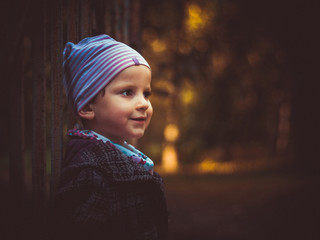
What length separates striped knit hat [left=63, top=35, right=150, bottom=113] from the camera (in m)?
1.65

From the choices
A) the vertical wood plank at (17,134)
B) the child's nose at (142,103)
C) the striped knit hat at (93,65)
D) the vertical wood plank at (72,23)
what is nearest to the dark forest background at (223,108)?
the vertical wood plank at (17,134)

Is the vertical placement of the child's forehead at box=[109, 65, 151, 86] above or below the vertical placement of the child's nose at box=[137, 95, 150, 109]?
above

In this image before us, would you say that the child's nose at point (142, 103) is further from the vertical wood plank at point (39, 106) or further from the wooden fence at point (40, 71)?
the vertical wood plank at point (39, 106)

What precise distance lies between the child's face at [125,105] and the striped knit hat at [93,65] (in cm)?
4

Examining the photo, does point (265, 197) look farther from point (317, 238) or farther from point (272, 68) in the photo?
point (272, 68)

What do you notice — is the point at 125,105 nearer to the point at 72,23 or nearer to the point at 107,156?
the point at 107,156

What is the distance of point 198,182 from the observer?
862cm

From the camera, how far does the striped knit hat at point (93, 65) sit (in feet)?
5.42

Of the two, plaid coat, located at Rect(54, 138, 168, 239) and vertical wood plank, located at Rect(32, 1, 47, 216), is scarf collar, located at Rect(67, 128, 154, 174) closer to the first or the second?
plaid coat, located at Rect(54, 138, 168, 239)

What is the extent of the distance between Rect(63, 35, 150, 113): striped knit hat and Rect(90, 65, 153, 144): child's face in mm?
44

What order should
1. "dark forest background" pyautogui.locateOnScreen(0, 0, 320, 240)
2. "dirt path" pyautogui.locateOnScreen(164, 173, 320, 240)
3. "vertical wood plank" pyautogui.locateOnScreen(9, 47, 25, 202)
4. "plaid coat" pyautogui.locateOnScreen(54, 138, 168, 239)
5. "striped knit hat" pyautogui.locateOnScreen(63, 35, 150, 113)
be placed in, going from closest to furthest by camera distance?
1. "plaid coat" pyautogui.locateOnScreen(54, 138, 168, 239)
2. "striped knit hat" pyautogui.locateOnScreen(63, 35, 150, 113)
3. "vertical wood plank" pyautogui.locateOnScreen(9, 47, 25, 202)
4. "dark forest background" pyautogui.locateOnScreen(0, 0, 320, 240)
5. "dirt path" pyautogui.locateOnScreen(164, 173, 320, 240)

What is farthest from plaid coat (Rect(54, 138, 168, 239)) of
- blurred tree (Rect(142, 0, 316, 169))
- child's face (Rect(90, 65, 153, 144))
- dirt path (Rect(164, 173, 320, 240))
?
blurred tree (Rect(142, 0, 316, 169))

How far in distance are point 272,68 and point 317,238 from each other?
601 centimetres

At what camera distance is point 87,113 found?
1.72m
